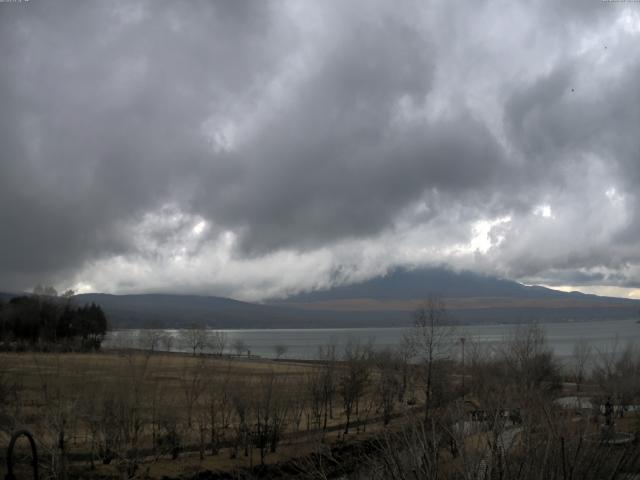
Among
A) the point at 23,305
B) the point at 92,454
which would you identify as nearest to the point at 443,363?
the point at 92,454

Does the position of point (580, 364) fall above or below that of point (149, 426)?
above

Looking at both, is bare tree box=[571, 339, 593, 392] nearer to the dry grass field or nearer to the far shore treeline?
the dry grass field

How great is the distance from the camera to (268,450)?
43.0 m

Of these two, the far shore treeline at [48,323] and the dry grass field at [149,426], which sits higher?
the far shore treeline at [48,323]

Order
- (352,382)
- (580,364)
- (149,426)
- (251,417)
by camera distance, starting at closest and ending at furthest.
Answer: (251,417) → (149,426) → (352,382) → (580,364)

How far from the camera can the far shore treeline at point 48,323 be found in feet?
404

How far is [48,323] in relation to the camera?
130125 mm

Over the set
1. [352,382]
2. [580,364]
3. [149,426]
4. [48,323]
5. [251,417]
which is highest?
[48,323]

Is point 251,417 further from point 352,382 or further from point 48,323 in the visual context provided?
point 48,323

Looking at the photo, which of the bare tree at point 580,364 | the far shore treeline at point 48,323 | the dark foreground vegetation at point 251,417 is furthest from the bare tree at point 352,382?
the far shore treeline at point 48,323

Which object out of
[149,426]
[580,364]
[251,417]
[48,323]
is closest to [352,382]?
[251,417]

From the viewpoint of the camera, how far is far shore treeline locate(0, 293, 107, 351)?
12313 centimetres

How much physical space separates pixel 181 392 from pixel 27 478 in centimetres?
2945

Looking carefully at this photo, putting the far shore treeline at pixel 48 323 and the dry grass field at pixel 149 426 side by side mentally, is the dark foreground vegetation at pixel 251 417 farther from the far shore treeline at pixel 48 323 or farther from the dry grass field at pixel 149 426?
the far shore treeline at pixel 48 323
